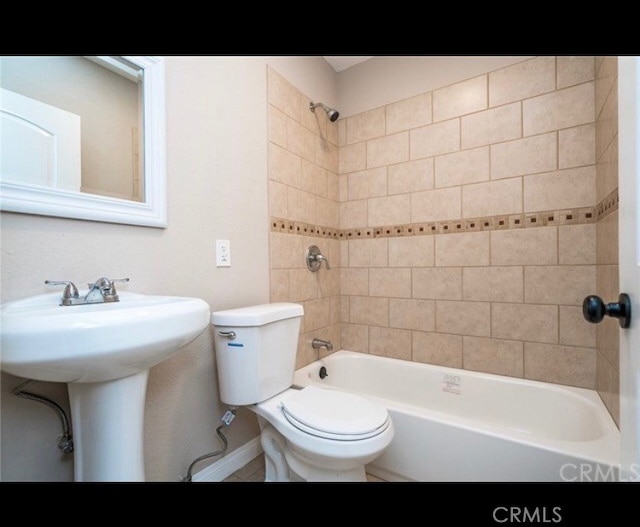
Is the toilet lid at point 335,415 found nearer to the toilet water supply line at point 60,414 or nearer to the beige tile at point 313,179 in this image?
the toilet water supply line at point 60,414

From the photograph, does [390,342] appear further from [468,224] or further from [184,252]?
[184,252]

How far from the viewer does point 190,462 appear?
1.25 m

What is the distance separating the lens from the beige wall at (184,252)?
842mm

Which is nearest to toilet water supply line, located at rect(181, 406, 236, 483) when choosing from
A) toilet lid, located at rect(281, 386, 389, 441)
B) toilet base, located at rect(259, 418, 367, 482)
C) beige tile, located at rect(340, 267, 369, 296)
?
toilet base, located at rect(259, 418, 367, 482)

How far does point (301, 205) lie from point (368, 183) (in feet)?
1.78

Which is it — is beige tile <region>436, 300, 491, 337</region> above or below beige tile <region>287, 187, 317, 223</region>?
below

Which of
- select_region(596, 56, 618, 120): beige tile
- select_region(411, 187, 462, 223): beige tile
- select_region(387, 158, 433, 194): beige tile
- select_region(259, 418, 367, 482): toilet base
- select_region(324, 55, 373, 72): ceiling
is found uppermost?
select_region(324, 55, 373, 72): ceiling

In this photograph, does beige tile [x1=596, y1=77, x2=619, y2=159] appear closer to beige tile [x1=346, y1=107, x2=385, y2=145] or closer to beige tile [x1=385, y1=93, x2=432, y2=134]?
beige tile [x1=385, y1=93, x2=432, y2=134]

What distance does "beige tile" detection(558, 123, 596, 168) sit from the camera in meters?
1.41

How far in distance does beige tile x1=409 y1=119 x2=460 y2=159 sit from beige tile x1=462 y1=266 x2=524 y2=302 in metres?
0.74

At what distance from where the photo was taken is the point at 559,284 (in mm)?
1489
